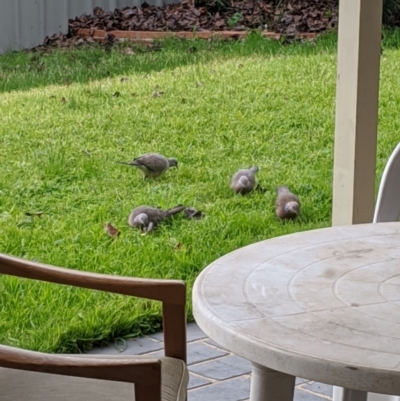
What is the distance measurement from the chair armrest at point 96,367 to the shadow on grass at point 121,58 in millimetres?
5932

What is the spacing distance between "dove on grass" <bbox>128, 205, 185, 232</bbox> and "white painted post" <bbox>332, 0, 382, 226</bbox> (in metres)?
1.45

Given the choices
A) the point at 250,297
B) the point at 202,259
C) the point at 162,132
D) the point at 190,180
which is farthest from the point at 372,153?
the point at 162,132

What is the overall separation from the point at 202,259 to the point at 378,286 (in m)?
2.44

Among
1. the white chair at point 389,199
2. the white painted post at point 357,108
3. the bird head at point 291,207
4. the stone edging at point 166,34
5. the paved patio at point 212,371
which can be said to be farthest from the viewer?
the stone edging at point 166,34

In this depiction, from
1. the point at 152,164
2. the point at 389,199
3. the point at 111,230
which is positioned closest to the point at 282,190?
the point at 152,164

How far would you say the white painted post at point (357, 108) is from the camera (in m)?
3.27

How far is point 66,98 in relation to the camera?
698cm

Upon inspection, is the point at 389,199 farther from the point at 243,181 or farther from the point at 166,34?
the point at 166,34

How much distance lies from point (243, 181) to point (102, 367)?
3590mm

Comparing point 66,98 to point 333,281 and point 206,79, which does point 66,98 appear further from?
point 333,281

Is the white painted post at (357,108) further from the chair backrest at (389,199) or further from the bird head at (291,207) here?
the bird head at (291,207)

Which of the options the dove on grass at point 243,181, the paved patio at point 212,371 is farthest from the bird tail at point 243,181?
the paved patio at point 212,371

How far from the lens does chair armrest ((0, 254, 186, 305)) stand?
213cm

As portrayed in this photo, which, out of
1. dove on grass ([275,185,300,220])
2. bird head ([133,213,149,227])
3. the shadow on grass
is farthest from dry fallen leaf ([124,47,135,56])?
bird head ([133,213,149,227])
